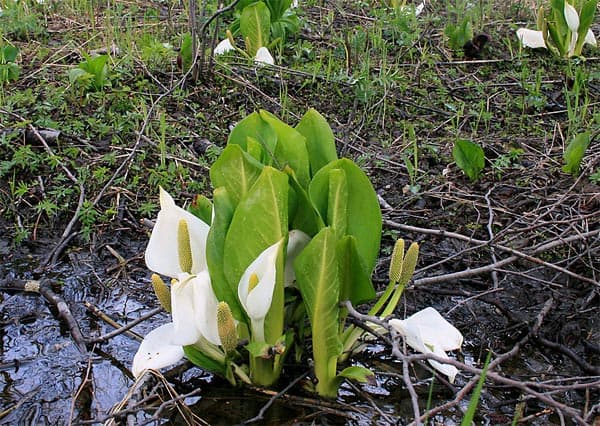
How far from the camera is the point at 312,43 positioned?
4727 millimetres

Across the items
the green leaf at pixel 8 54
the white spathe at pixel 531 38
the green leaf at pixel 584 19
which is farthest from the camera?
the white spathe at pixel 531 38

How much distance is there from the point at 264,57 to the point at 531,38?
1.69 meters

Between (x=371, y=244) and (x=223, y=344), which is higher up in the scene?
(x=371, y=244)

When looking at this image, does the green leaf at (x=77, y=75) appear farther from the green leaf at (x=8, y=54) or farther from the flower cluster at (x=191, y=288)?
the flower cluster at (x=191, y=288)

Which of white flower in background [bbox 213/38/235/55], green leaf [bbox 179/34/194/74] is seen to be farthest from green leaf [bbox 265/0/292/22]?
green leaf [bbox 179/34/194/74]

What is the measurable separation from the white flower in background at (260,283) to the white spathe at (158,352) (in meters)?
0.20

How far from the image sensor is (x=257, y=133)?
1.95 metres

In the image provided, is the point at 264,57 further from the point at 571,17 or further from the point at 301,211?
the point at 301,211

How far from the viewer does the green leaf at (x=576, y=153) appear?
10.0 ft

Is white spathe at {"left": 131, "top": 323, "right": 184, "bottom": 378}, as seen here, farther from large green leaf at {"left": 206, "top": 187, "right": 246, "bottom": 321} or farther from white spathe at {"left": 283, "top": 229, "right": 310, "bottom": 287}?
white spathe at {"left": 283, "top": 229, "right": 310, "bottom": 287}

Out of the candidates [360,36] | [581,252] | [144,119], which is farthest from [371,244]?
[360,36]

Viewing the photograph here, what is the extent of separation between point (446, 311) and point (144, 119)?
1721 mm

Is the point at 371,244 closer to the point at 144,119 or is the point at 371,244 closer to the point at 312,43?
the point at 144,119

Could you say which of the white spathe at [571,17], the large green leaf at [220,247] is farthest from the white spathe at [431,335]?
the white spathe at [571,17]
